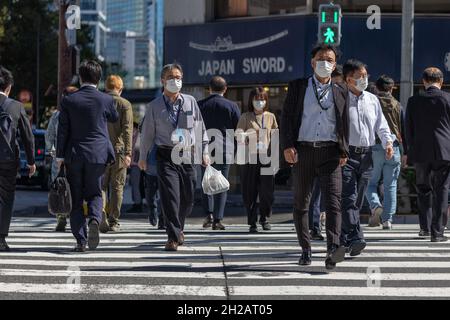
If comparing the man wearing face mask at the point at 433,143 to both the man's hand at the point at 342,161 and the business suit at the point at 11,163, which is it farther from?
the business suit at the point at 11,163

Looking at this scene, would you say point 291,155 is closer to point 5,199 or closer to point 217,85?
point 5,199

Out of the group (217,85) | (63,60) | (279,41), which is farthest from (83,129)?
(279,41)

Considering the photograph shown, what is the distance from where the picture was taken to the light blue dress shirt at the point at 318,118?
7.79 metres

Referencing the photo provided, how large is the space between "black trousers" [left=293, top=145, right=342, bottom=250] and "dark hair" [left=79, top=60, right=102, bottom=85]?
2416 millimetres

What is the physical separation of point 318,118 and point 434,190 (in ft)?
9.84

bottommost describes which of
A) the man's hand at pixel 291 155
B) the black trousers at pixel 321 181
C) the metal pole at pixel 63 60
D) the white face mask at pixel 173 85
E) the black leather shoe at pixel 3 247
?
the black leather shoe at pixel 3 247

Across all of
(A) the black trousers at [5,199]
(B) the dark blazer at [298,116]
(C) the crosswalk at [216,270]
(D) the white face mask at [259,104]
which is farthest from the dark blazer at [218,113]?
(B) the dark blazer at [298,116]

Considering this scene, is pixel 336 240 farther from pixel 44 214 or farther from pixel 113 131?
pixel 44 214

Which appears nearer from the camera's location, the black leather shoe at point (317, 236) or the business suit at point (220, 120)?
the black leather shoe at point (317, 236)

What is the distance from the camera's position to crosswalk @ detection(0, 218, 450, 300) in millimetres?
6660

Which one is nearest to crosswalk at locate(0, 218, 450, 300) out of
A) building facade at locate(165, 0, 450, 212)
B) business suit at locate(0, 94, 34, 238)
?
business suit at locate(0, 94, 34, 238)

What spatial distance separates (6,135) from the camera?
30.0 ft

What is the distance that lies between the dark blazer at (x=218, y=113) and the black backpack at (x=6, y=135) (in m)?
3.09

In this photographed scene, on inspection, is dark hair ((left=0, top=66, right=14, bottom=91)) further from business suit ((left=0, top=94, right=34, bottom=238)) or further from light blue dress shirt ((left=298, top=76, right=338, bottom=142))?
light blue dress shirt ((left=298, top=76, right=338, bottom=142))
